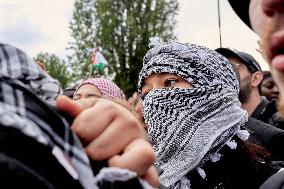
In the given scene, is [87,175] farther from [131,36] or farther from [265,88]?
[131,36]

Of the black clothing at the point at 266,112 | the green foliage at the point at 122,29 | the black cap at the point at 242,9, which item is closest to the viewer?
the black cap at the point at 242,9

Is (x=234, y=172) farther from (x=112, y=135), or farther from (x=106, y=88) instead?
(x=106, y=88)

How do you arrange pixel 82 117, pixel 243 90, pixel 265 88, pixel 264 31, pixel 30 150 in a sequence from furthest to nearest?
pixel 265 88 < pixel 243 90 < pixel 264 31 < pixel 82 117 < pixel 30 150

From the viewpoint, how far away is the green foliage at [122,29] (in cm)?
2514

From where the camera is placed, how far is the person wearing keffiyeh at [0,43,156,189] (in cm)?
80

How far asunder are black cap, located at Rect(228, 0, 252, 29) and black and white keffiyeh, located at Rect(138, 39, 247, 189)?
924mm

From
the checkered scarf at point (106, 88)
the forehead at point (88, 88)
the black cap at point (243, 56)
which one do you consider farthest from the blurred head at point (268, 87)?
the forehead at point (88, 88)

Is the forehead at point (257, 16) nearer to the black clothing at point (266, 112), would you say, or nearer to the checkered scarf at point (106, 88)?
the black clothing at point (266, 112)

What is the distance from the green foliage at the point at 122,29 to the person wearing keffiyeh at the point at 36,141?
77.8 feet

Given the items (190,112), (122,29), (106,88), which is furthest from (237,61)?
(122,29)

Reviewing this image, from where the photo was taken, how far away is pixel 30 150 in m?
0.81

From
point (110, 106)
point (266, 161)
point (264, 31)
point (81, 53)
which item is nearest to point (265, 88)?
point (266, 161)

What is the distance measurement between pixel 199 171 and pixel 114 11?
24474 millimetres

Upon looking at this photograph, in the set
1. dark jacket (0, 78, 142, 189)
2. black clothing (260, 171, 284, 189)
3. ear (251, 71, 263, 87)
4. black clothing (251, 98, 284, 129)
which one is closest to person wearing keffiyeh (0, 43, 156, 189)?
dark jacket (0, 78, 142, 189)
